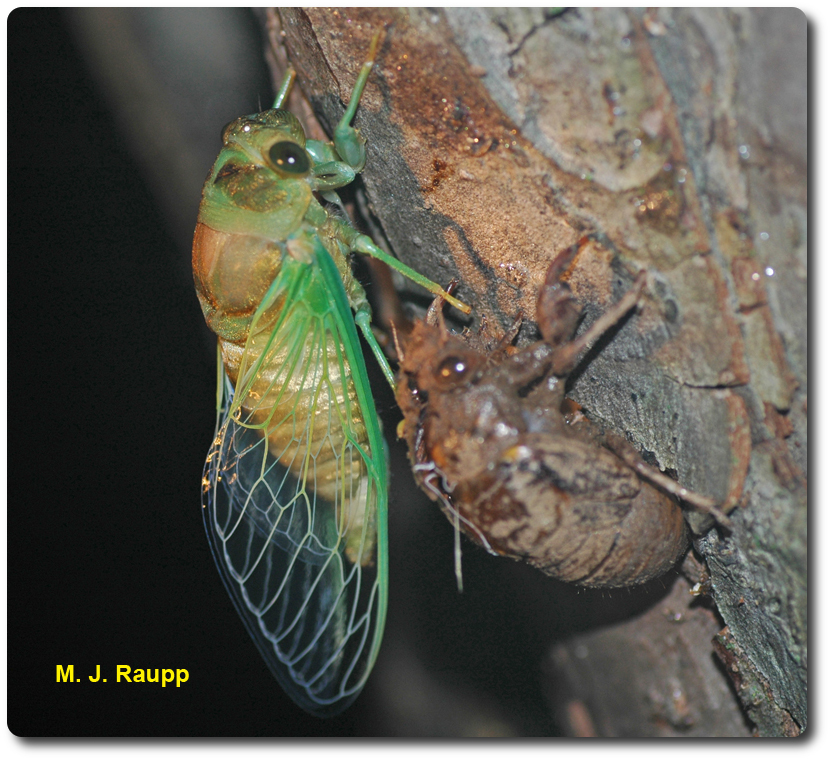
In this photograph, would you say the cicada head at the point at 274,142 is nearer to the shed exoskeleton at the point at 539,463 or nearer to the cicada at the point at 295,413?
the cicada at the point at 295,413

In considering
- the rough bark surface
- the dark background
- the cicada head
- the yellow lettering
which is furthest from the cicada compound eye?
the yellow lettering

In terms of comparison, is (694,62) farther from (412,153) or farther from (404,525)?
(404,525)

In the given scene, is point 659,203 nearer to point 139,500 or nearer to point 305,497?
point 305,497

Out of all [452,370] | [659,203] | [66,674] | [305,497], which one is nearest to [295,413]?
[305,497]

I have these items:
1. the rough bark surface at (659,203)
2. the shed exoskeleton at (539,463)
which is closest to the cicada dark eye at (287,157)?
the rough bark surface at (659,203)

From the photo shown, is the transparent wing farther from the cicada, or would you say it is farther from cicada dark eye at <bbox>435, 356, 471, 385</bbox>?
cicada dark eye at <bbox>435, 356, 471, 385</bbox>

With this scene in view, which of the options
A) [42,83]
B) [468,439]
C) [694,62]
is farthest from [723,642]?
[42,83]
